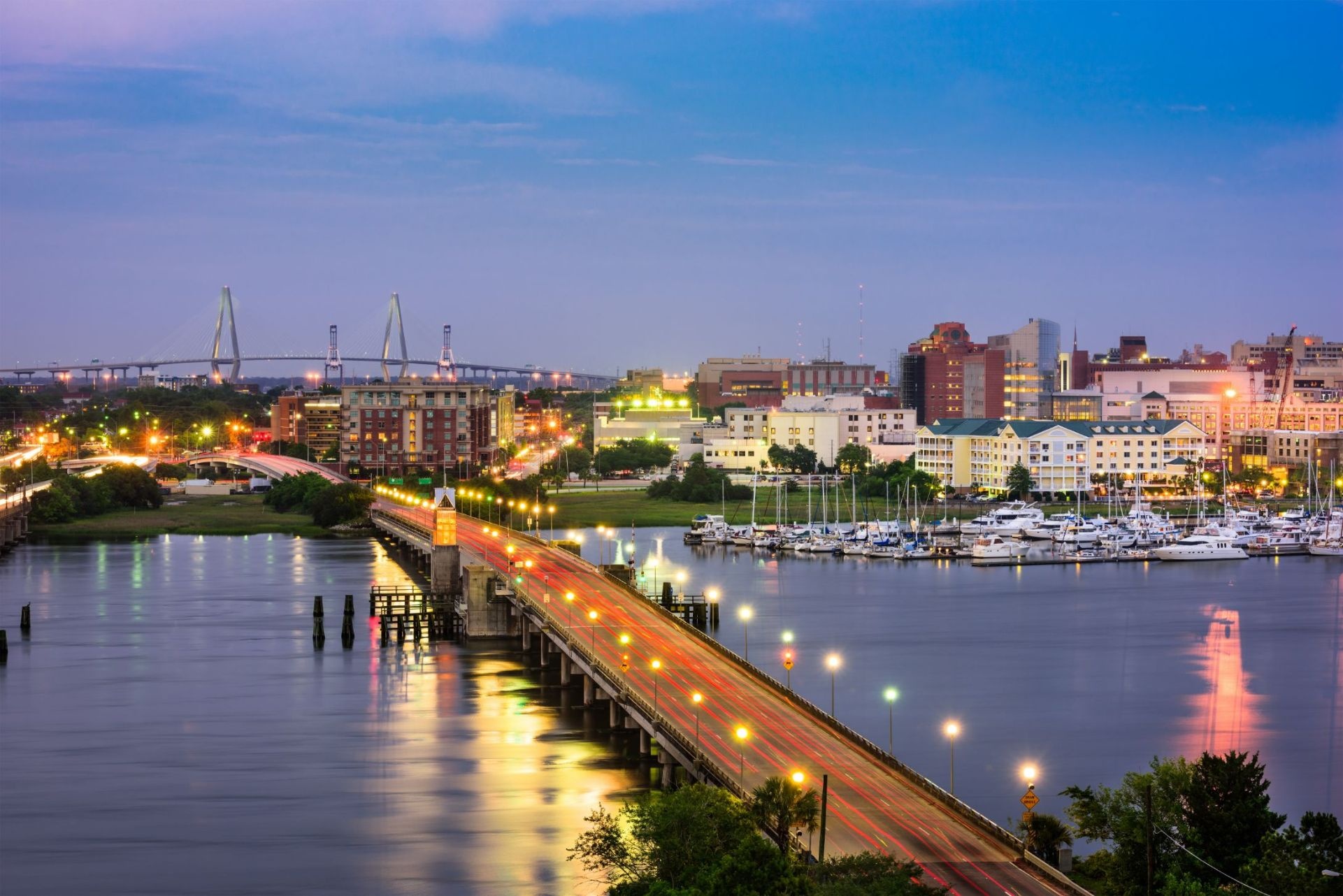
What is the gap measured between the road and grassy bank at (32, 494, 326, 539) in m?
27.6

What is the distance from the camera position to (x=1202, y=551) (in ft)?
145

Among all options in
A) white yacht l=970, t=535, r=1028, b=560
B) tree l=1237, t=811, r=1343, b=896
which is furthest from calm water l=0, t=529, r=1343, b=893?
white yacht l=970, t=535, r=1028, b=560

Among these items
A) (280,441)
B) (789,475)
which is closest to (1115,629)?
(789,475)

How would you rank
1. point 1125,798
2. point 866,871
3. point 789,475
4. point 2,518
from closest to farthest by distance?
point 866,871, point 1125,798, point 2,518, point 789,475

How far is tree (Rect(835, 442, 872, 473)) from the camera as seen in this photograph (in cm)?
6864

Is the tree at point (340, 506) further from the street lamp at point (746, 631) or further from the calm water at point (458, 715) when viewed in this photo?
the street lamp at point (746, 631)

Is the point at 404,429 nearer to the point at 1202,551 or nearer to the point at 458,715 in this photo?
the point at 1202,551

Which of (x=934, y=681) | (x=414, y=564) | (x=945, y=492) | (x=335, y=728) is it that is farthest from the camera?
(x=945, y=492)

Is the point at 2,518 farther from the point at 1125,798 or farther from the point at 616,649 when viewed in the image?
the point at 1125,798

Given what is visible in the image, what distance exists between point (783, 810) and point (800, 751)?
2.80 m

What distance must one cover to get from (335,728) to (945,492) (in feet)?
134

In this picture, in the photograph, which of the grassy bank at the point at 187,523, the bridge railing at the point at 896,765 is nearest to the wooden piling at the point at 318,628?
the bridge railing at the point at 896,765

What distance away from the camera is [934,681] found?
25.1 m

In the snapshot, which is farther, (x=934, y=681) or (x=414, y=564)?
(x=414, y=564)
